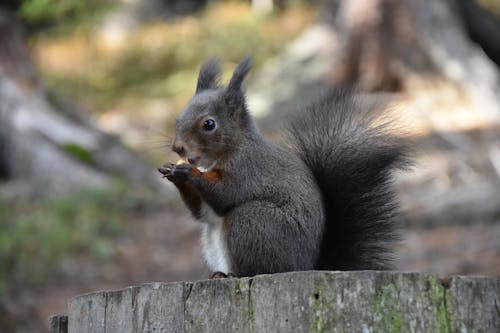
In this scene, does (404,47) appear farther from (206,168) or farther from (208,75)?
(206,168)

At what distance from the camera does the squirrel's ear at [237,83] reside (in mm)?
2744

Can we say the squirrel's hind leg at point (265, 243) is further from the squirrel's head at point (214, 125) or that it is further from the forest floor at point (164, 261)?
the forest floor at point (164, 261)

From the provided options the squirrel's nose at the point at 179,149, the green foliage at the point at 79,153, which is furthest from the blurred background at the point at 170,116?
the squirrel's nose at the point at 179,149

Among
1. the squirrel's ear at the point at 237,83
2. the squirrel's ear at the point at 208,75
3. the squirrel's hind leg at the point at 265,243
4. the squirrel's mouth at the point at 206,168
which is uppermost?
the squirrel's ear at the point at 208,75

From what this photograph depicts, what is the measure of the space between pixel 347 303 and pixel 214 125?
3.57 ft

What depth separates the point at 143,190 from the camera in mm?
7465

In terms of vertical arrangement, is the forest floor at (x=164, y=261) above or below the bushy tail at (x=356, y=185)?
above

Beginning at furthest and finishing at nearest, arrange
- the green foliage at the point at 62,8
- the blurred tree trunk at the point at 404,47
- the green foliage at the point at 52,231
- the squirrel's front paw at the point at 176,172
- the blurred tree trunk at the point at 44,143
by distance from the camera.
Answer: the blurred tree trunk at the point at 404,47 → the blurred tree trunk at the point at 44,143 → the green foliage at the point at 52,231 → the green foliage at the point at 62,8 → the squirrel's front paw at the point at 176,172

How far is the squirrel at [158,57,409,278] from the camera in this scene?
2520 mm

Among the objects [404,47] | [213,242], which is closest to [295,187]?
[213,242]

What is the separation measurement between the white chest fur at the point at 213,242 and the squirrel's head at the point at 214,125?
0.16m

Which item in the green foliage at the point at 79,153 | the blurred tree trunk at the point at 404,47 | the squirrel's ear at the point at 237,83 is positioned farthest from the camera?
the blurred tree trunk at the point at 404,47

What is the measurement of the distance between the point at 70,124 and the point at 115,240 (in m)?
2.10

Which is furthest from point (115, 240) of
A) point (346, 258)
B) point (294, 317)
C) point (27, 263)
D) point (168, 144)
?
point (294, 317)
